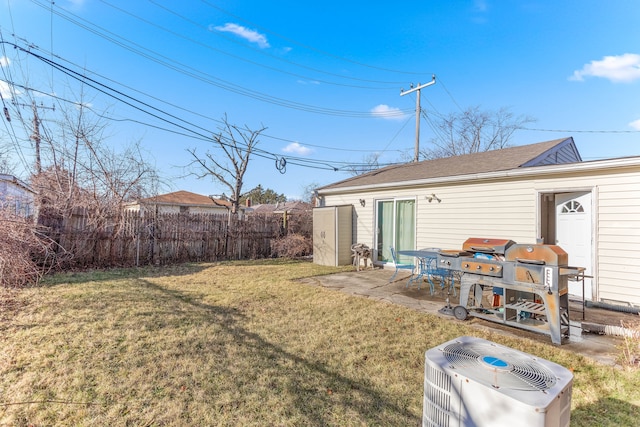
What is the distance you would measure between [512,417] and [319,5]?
12.4 meters

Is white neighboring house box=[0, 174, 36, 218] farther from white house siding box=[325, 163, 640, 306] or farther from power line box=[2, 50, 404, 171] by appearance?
white house siding box=[325, 163, 640, 306]

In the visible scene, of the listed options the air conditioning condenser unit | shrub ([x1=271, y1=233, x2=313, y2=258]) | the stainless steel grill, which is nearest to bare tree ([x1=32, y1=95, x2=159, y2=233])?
shrub ([x1=271, y1=233, x2=313, y2=258])

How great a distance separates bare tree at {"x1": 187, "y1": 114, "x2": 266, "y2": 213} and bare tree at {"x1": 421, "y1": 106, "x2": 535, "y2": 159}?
12595mm

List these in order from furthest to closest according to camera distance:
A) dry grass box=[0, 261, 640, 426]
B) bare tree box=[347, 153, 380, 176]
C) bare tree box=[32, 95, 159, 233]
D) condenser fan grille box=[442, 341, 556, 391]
A: bare tree box=[347, 153, 380, 176], bare tree box=[32, 95, 159, 233], dry grass box=[0, 261, 640, 426], condenser fan grille box=[442, 341, 556, 391]

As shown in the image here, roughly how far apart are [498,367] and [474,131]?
22.9m

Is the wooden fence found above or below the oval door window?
below

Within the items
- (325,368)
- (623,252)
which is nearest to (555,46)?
(623,252)

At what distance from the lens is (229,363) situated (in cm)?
298

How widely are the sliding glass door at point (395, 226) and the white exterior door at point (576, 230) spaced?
123 inches

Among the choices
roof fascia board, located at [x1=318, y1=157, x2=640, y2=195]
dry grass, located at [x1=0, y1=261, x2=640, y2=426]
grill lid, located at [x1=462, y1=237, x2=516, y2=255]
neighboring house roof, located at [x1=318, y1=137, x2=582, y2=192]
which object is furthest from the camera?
neighboring house roof, located at [x1=318, y1=137, x2=582, y2=192]

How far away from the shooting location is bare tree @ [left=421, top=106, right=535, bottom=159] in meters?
20.0

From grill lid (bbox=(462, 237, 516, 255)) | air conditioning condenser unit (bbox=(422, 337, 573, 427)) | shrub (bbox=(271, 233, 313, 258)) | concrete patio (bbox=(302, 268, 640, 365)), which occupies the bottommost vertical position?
concrete patio (bbox=(302, 268, 640, 365))

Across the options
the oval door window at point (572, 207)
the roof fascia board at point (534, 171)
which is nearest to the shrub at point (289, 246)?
the roof fascia board at point (534, 171)

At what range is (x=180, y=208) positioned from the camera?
2120cm
